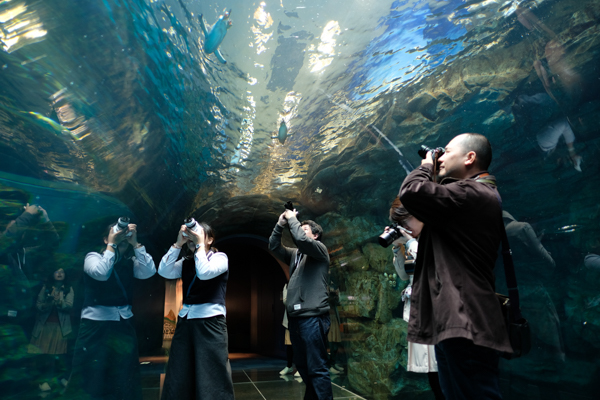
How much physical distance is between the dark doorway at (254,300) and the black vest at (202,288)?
8.40 m

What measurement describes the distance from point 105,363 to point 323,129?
205 inches

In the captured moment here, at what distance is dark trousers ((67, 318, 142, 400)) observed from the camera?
2.91 metres

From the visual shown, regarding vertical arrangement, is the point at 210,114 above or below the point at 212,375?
above

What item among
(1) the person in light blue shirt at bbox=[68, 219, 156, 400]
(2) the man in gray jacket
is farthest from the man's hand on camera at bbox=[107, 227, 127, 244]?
(2) the man in gray jacket

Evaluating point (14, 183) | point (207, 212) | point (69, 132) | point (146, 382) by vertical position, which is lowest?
point (146, 382)

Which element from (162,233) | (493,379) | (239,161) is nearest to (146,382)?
(162,233)

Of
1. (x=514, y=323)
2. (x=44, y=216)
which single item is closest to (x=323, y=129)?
(x=44, y=216)

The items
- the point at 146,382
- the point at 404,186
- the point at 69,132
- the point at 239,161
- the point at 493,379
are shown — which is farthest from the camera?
the point at 239,161

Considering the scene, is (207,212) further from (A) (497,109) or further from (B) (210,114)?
(A) (497,109)

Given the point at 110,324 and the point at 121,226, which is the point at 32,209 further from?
the point at 110,324

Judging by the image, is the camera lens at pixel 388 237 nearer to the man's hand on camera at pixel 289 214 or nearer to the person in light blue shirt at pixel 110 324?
the man's hand on camera at pixel 289 214

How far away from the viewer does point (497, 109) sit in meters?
4.85

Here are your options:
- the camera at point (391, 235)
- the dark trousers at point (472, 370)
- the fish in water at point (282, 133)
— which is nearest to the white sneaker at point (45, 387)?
the camera at point (391, 235)

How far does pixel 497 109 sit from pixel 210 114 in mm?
4398
